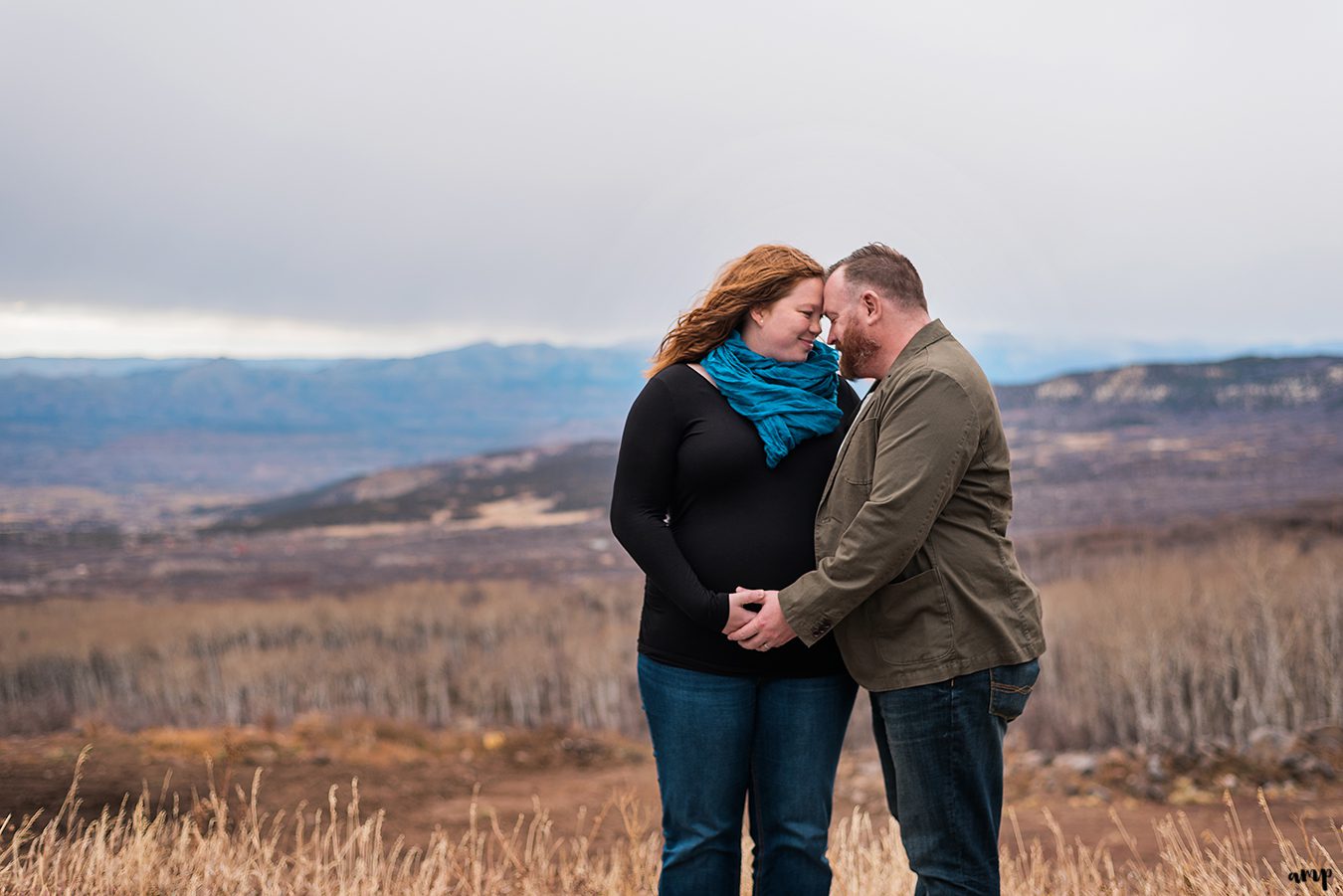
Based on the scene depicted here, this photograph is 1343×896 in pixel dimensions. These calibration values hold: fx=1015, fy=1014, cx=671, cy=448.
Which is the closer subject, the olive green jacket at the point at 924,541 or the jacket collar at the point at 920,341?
the olive green jacket at the point at 924,541

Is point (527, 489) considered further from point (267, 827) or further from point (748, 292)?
point (748, 292)

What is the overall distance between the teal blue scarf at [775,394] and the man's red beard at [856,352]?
0.11m

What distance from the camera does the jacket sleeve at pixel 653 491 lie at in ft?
8.85

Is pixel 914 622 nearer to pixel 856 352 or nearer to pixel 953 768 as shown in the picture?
pixel 953 768

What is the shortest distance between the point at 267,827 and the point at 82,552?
93.0 m

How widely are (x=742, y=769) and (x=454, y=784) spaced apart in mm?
13358

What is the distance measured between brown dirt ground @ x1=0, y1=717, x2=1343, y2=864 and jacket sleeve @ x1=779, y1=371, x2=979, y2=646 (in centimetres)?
476

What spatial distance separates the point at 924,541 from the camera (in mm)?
2496

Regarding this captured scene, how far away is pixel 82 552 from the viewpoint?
89.9 metres

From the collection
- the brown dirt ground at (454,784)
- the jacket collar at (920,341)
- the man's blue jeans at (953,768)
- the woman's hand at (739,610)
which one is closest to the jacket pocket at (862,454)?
the jacket collar at (920,341)


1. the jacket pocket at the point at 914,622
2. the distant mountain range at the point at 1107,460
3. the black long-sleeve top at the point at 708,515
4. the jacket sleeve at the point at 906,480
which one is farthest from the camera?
the distant mountain range at the point at 1107,460

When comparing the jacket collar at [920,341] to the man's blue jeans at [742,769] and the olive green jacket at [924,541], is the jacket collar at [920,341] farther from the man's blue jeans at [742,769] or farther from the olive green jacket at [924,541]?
the man's blue jeans at [742,769]

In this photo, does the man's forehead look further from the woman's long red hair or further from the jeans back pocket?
the jeans back pocket

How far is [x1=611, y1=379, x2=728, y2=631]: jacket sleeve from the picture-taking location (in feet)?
8.85
